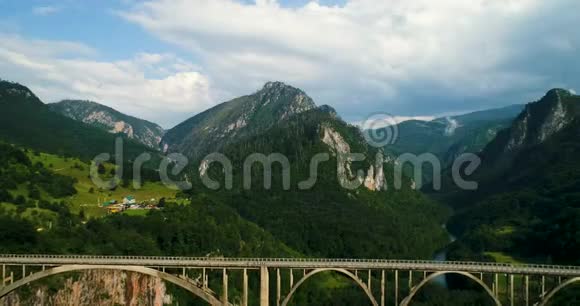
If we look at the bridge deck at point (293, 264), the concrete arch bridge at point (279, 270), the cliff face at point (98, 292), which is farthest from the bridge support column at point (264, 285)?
the cliff face at point (98, 292)

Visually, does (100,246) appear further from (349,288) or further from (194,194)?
(194,194)

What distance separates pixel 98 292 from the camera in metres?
89.7

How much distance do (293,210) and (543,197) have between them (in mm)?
87366

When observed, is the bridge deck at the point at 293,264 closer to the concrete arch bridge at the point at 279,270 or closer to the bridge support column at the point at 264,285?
the concrete arch bridge at the point at 279,270

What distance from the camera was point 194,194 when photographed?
169m

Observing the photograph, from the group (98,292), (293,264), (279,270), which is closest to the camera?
(293,264)

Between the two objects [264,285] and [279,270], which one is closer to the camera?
[264,285]

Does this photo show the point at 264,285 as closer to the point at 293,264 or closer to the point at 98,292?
the point at 293,264

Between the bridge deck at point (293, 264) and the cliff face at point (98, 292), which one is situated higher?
the bridge deck at point (293, 264)

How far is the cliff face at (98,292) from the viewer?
80.3 meters

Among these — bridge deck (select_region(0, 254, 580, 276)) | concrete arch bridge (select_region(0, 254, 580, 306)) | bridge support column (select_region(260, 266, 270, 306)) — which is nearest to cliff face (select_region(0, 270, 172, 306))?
concrete arch bridge (select_region(0, 254, 580, 306))

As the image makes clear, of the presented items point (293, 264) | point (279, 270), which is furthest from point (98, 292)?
point (293, 264)

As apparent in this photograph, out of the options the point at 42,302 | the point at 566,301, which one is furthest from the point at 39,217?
the point at 566,301

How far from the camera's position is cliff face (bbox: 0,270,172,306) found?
263 feet
